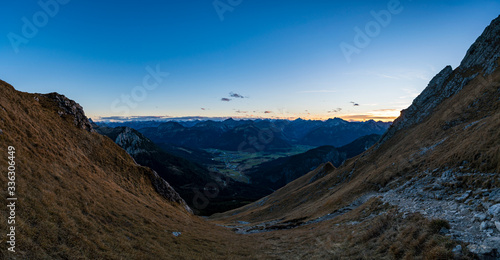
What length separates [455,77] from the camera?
69.7 meters

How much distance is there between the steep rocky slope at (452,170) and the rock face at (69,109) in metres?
58.2

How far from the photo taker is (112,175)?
144 ft

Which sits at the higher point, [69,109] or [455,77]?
[455,77]

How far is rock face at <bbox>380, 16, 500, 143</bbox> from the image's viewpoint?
201 ft

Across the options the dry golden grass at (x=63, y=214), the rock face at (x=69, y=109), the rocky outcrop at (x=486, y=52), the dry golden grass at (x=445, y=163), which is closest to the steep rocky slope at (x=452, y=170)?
the rocky outcrop at (x=486, y=52)

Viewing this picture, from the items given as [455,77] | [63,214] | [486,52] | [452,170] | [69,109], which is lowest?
[452,170]

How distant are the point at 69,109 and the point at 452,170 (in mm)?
79793

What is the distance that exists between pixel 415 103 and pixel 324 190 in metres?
54.7

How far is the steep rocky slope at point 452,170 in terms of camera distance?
46.5ft

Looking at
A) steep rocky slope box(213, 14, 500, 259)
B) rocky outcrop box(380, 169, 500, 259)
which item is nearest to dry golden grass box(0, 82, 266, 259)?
steep rocky slope box(213, 14, 500, 259)

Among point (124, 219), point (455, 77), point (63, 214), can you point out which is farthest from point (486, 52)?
point (63, 214)

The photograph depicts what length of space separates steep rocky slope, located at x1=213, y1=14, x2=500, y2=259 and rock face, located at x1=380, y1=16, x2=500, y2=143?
0.33 m

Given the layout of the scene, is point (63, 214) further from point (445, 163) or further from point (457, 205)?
point (445, 163)

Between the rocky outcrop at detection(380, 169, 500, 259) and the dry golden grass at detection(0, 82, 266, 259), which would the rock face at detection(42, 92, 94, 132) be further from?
the rocky outcrop at detection(380, 169, 500, 259)
